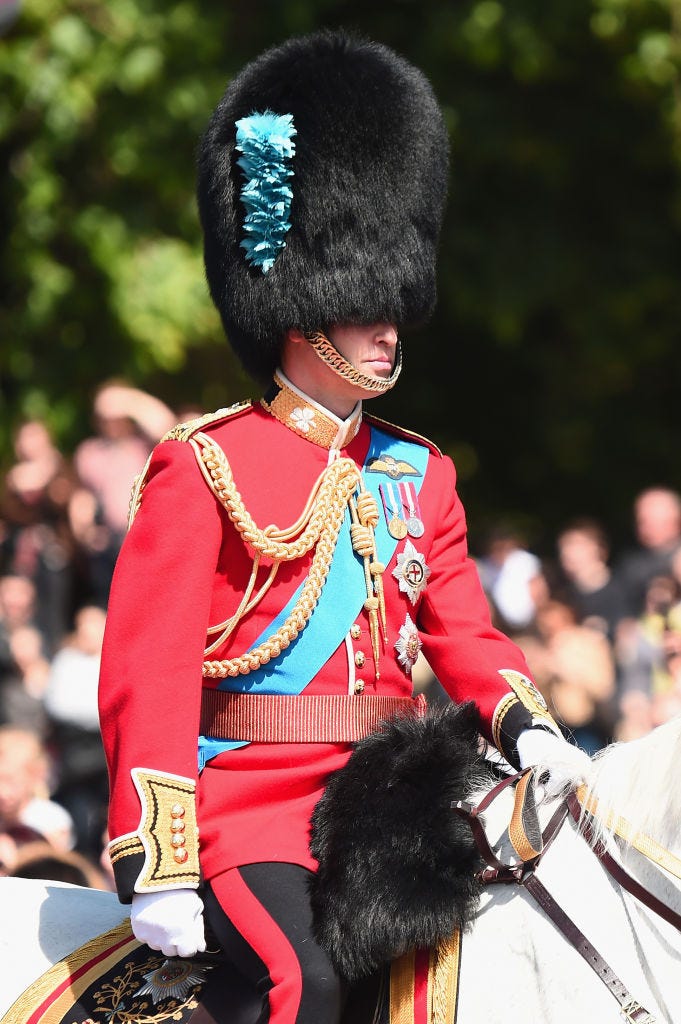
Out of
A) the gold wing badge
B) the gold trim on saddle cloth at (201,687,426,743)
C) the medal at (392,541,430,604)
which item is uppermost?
the gold wing badge

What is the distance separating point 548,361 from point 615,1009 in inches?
348

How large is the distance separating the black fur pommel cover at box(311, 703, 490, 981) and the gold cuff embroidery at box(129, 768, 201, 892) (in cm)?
24

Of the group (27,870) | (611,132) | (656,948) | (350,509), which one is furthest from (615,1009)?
(611,132)

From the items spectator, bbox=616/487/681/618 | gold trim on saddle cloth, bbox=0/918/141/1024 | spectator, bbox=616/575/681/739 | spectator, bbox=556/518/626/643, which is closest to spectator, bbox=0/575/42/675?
spectator, bbox=556/518/626/643

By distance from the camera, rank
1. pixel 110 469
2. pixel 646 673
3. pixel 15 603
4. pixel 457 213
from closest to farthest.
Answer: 1. pixel 646 673
2. pixel 110 469
3. pixel 15 603
4. pixel 457 213

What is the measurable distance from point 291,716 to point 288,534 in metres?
0.34

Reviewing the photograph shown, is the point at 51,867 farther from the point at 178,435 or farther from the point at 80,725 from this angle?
the point at 80,725

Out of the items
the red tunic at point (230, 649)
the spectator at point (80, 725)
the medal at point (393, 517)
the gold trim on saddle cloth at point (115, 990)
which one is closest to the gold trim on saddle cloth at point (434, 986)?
the red tunic at point (230, 649)

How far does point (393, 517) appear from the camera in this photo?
9.55 ft

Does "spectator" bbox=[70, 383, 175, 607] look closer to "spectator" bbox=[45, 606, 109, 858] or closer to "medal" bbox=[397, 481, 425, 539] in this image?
"spectator" bbox=[45, 606, 109, 858]


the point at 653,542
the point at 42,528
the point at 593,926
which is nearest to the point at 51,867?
the point at 593,926

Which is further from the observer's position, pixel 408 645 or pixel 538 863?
pixel 408 645

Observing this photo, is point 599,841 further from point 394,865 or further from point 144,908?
point 144,908

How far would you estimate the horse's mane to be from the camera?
2529mm
